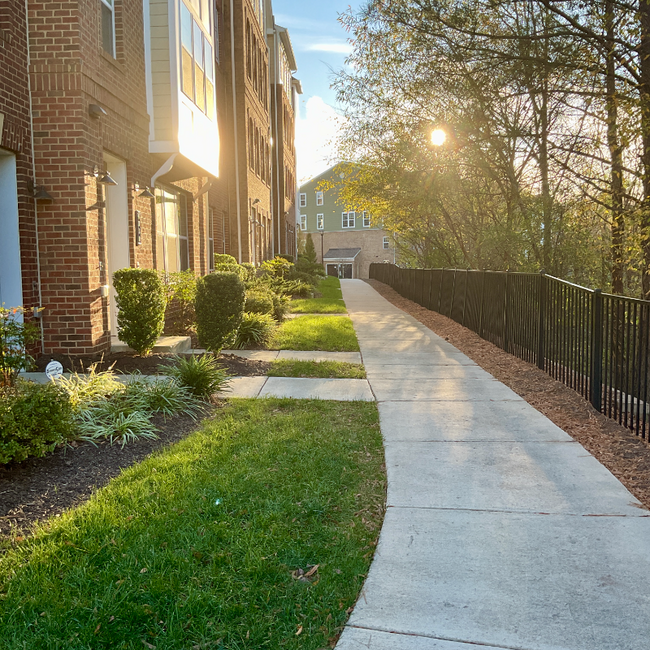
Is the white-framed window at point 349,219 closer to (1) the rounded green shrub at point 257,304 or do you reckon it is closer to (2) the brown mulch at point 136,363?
(1) the rounded green shrub at point 257,304

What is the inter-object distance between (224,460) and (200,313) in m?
4.24

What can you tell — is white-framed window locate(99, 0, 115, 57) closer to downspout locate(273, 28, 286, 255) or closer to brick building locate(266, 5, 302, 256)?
brick building locate(266, 5, 302, 256)

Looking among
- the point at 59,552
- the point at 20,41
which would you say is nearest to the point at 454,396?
the point at 59,552

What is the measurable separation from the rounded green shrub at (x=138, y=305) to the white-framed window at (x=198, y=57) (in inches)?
161

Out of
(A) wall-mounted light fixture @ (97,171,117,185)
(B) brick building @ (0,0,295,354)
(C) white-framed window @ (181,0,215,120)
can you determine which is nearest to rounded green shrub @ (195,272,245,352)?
(B) brick building @ (0,0,295,354)

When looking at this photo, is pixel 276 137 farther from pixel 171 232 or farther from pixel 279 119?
pixel 171 232

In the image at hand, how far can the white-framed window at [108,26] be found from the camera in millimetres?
9367

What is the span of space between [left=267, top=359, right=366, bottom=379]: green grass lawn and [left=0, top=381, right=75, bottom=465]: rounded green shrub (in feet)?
12.6

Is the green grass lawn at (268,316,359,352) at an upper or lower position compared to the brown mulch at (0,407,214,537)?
upper

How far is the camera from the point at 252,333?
10562 mm

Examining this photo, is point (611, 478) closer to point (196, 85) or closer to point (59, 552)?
point (59, 552)

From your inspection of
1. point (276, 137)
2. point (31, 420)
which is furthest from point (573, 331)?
point (276, 137)

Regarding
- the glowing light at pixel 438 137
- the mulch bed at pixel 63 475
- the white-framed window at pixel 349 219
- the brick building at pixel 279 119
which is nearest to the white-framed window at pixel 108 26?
the mulch bed at pixel 63 475

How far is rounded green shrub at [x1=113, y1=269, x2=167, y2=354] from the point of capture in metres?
8.39
